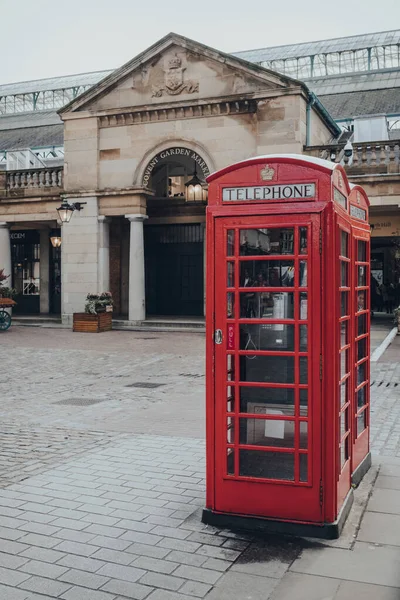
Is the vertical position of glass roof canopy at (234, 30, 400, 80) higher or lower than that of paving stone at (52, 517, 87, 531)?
higher

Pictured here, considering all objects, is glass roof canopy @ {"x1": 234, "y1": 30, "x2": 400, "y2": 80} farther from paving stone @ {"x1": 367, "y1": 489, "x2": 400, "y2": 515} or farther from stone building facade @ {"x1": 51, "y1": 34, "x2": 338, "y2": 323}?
paving stone @ {"x1": 367, "y1": 489, "x2": 400, "y2": 515}

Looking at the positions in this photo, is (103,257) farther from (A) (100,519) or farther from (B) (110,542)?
(B) (110,542)

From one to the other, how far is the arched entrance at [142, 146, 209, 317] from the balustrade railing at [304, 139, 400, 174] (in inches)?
235

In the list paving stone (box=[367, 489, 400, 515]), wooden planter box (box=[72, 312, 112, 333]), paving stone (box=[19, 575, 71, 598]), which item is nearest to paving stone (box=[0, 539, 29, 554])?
paving stone (box=[19, 575, 71, 598])

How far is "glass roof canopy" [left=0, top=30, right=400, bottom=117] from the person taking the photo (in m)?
44.4

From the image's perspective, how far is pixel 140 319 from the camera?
81.1ft

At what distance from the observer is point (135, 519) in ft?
16.9

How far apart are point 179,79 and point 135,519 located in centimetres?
2083

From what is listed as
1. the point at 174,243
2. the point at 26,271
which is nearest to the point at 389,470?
the point at 174,243

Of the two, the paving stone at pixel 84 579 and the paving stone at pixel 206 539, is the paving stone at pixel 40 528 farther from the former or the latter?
the paving stone at pixel 206 539

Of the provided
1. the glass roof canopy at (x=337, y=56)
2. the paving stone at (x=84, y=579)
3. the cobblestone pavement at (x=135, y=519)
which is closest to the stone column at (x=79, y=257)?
the cobblestone pavement at (x=135, y=519)

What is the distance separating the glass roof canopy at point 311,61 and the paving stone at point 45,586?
1614 inches

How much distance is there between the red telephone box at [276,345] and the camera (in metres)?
4.66

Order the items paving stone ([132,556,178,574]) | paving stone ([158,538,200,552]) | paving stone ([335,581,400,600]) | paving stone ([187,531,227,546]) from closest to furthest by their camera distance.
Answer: paving stone ([335,581,400,600]) < paving stone ([132,556,178,574]) < paving stone ([158,538,200,552]) < paving stone ([187,531,227,546])
